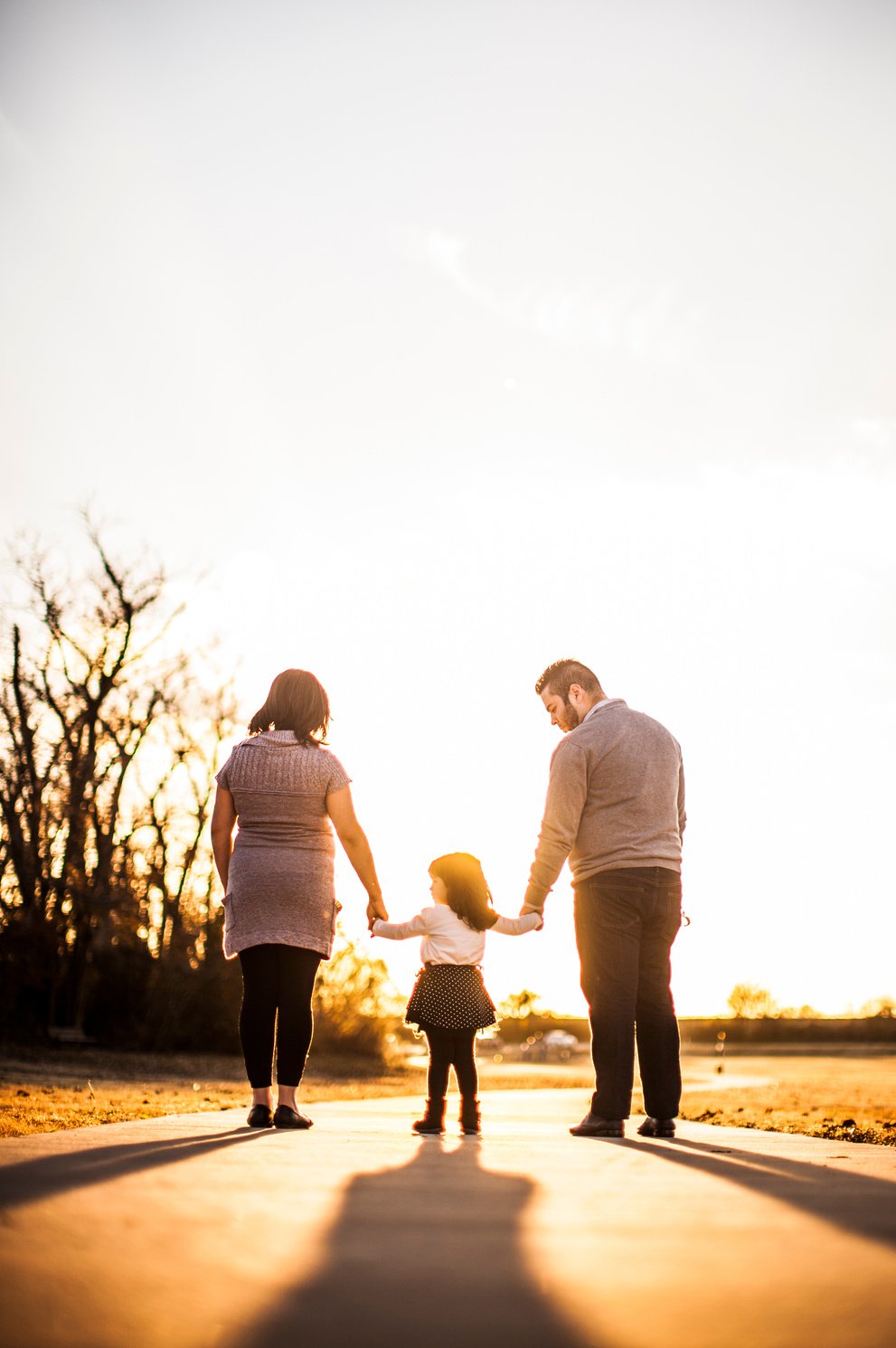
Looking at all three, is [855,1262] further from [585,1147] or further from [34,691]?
[34,691]

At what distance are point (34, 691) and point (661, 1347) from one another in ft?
88.2

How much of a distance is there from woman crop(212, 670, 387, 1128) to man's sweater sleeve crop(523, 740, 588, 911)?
81 centimetres

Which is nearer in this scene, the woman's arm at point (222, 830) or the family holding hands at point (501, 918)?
the family holding hands at point (501, 918)

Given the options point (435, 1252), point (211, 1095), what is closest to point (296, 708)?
point (435, 1252)

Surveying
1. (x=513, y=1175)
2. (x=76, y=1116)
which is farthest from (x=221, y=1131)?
(x=513, y=1175)

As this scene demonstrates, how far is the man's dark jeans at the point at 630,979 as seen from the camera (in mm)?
5125

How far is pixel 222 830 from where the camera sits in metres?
5.72

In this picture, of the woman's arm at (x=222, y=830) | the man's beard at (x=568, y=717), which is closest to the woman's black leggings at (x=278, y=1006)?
the woman's arm at (x=222, y=830)

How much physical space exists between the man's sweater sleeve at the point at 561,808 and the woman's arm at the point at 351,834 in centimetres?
77

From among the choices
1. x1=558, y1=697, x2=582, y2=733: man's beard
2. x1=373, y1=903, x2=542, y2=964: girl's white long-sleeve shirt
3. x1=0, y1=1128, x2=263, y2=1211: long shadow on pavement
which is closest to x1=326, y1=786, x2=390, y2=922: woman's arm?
x1=373, y1=903, x2=542, y2=964: girl's white long-sleeve shirt

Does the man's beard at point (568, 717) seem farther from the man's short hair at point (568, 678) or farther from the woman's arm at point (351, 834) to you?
the woman's arm at point (351, 834)

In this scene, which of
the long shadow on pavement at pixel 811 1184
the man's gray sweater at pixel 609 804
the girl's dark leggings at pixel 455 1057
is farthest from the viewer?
the girl's dark leggings at pixel 455 1057

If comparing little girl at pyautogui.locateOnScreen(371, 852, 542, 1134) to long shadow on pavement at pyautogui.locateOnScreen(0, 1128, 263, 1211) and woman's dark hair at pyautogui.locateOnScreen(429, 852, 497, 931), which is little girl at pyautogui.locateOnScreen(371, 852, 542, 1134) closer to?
woman's dark hair at pyautogui.locateOnScreen(429, 852, 497, 931)

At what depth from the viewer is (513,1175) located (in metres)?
3.00
